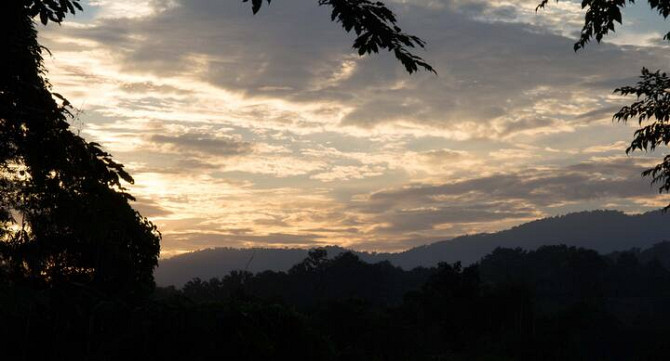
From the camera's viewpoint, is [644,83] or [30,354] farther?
[644,83]

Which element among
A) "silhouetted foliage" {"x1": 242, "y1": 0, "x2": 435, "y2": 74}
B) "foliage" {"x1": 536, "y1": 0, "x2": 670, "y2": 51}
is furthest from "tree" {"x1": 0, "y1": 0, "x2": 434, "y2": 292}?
"foliage" {"x1": 536, "y1": 0, "x2": 670, "y2": 51}

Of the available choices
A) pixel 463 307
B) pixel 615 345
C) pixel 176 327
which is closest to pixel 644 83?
pixel 176 327

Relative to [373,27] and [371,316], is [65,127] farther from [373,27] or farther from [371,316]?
[371,316]

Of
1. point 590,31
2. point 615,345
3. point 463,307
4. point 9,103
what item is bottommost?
point 615,345

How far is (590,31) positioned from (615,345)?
321 ft

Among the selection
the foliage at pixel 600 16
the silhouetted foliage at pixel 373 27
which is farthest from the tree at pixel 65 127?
the foliage at pixel 600 16

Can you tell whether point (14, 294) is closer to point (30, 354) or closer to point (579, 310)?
point (30, 354)

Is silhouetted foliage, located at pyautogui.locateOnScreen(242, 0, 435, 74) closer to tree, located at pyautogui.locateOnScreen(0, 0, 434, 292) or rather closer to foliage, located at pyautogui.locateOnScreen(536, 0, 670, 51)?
tree, located at pyautogui.locateOnScreen(0, 0, 434, 292)

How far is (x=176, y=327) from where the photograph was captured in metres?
11.2

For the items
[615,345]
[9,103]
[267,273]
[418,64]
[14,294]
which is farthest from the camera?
[267,273]

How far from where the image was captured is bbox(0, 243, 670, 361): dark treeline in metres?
11.2

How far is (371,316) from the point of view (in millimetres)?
68625

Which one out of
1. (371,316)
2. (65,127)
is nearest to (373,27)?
(65,127)

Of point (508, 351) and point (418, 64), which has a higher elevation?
point (418, 64)
